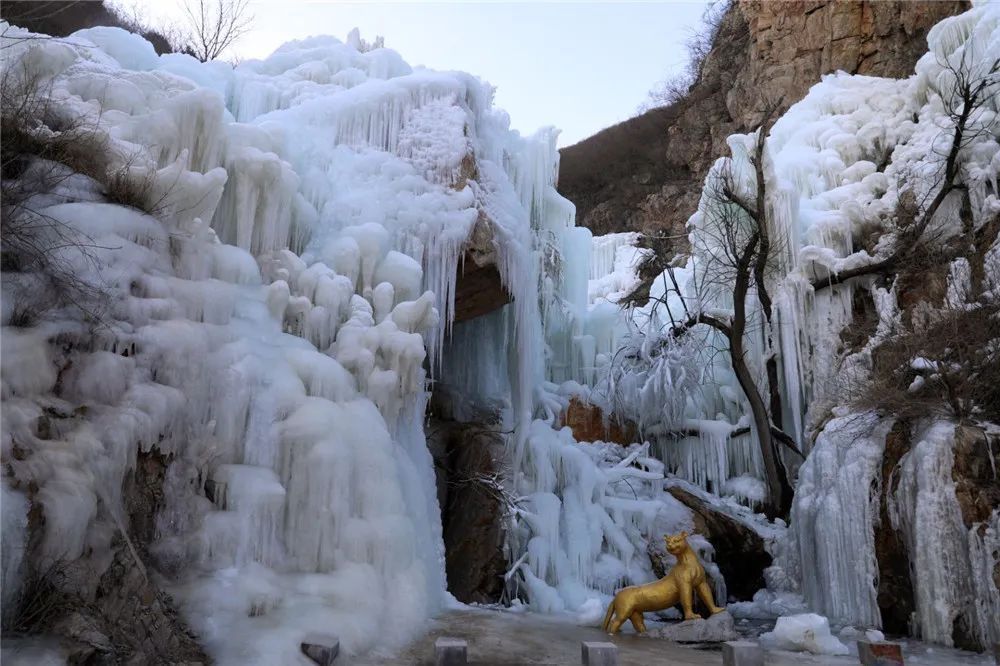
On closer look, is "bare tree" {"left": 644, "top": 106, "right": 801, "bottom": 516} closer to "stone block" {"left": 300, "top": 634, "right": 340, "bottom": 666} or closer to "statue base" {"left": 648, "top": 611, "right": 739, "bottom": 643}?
"statue base" {"left": 648, "top": 611, "right": 739, "bottom": 643}

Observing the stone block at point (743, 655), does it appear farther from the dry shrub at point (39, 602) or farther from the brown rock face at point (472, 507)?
the brown rock face at point (472, 507)

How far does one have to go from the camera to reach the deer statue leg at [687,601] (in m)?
6.12

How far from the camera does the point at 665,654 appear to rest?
516 cm

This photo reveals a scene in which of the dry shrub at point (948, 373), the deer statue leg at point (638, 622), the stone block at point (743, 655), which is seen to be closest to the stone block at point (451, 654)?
the stone block at point (743, 655)

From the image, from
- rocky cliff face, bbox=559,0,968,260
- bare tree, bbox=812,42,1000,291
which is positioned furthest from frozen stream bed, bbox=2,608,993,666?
rocky cliff face, bbox=559,0,968,260

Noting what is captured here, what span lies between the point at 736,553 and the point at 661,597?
3995 millimetres

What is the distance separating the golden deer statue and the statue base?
108mm

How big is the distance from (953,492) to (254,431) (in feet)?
19.4

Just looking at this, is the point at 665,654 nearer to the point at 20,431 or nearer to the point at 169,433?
the point at 169,433

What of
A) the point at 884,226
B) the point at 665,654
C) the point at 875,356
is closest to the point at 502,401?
the point at 875,356

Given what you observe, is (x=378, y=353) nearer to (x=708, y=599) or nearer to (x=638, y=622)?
(x=638, y=622)

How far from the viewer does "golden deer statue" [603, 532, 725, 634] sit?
6.18 meters

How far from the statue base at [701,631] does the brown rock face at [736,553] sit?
388cm

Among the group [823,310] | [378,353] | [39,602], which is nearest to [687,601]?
[378,353]
